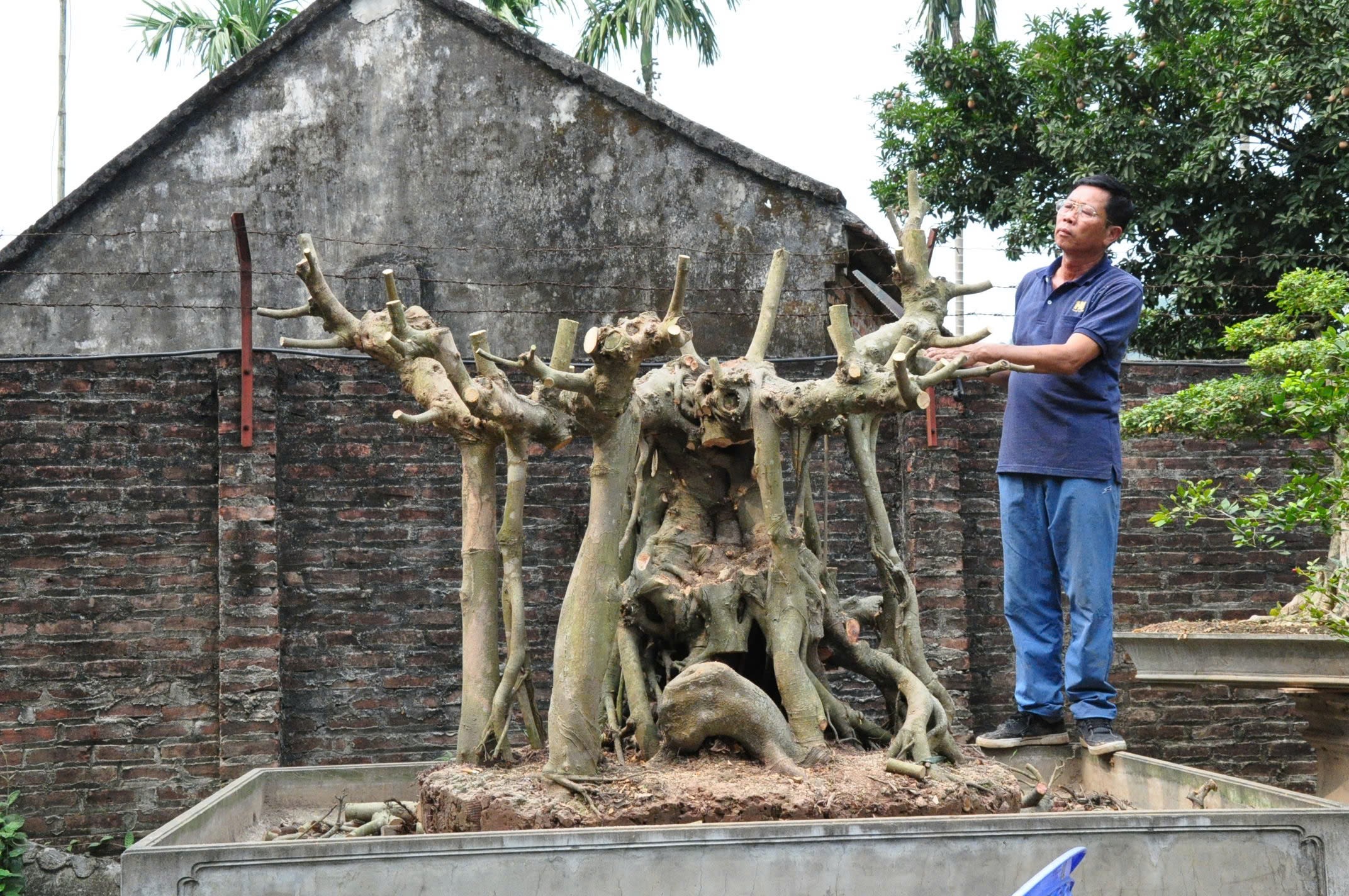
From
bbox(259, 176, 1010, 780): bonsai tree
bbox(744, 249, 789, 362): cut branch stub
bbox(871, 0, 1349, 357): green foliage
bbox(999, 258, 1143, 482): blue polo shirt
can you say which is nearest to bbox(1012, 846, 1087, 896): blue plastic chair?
bbox(259, 176, 1010, 780): bonsai tree

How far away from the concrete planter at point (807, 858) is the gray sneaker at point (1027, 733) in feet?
3.70

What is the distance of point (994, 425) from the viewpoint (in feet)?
20.5

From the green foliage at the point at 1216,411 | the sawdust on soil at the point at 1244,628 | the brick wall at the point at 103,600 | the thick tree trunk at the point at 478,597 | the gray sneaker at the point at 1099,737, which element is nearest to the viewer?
the thick tree trunk at the point at 478,597

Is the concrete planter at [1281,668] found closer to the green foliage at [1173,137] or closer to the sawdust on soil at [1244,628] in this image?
the sawdust on soil at [1244,628]

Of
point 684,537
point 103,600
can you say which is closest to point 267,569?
point 103,600

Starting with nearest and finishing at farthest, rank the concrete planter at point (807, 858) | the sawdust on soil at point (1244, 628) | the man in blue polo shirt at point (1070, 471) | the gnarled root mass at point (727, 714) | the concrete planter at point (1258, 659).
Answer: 1. the concrete planter at point (807, 858)
2. the gnarled root mass at point (727, 714)
3. the man in blue polo shirt at point (1070, 471)
4. the concrete planter at point (1258, 659)
5. the sawdust on soil at point (1244, 628)

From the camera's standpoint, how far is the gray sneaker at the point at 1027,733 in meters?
3.86

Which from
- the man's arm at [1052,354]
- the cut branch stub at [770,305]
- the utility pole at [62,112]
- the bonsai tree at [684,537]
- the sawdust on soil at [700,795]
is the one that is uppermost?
the utility pole at [62,112]

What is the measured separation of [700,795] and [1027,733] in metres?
1.44

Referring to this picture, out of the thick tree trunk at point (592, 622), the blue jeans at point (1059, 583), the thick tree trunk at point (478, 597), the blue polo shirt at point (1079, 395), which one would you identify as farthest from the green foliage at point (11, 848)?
the blue polo shirt at point (1079, 395)

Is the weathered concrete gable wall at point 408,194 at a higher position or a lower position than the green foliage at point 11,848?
higher

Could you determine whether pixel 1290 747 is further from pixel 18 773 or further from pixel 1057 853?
pixel 18 773

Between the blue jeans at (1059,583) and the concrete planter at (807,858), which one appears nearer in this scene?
the concrete planter at (807,858)

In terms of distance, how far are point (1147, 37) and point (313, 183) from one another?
6.42 m
